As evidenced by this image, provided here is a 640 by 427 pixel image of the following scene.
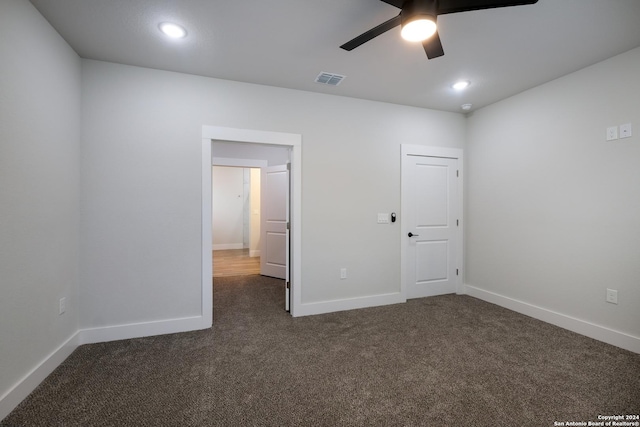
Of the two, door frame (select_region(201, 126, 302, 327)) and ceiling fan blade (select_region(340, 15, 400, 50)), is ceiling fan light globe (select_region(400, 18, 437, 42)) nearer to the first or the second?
ceiling fan blade (select_region(340, 15, 400, 50))

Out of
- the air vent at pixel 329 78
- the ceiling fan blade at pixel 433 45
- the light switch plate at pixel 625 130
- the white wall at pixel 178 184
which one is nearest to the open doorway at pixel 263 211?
the white wall at pixel 178 184

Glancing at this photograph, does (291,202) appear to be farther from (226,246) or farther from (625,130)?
(226,246)

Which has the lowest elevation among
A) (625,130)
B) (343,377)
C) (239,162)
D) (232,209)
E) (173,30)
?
(343,377)

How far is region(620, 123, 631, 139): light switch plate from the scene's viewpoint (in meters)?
2.55

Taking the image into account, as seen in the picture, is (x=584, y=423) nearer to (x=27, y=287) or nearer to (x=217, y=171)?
(x=27, y=287)

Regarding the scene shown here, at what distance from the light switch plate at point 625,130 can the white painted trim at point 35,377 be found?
518cm

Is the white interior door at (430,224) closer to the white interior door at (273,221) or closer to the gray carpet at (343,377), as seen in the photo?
the gray carpet at (343,377)

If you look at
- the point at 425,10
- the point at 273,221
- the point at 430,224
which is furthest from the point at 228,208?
the point at 425,10

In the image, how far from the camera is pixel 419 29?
175 cm

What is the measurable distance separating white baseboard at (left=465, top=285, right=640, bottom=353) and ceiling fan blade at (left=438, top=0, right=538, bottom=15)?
3017 mm

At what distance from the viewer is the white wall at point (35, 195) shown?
68.9 inches

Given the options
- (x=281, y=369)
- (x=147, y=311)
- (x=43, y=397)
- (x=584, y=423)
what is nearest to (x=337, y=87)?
A: (x=281, y=369)

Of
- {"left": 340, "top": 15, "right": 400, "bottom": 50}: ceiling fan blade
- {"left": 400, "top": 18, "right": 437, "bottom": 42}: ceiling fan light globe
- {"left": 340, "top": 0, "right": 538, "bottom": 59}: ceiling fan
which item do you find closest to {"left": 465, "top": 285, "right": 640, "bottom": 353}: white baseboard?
{"left": 340, "top": 0, "right": 538, "bottom": 59}: ceiling fan

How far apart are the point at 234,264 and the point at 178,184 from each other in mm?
3776
